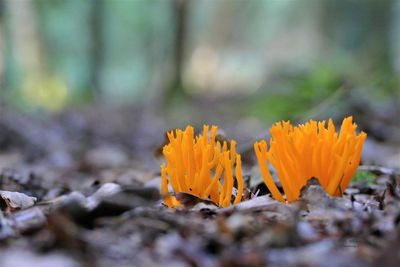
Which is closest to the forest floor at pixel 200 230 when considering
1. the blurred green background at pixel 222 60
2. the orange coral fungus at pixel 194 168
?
the orange coral fungus at pixel 194 168

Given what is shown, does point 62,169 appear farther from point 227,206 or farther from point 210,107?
point 210,107

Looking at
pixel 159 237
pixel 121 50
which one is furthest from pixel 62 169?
pixel 121 50

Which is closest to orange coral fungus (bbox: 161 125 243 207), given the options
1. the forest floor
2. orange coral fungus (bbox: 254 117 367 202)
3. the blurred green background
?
the forest floor

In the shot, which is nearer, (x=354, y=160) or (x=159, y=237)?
(x=159, y=237)

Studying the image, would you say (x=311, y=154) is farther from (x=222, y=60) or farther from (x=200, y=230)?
(x=222, y=60)

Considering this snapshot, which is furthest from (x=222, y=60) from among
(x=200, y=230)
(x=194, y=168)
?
(x=200, y=230)

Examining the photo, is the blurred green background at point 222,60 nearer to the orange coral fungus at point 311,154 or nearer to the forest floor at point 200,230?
the orange coral fungus at point 311,154

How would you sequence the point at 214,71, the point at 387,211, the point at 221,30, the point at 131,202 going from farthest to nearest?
the point at 221,30
the point at 214,71
the point at 387,211
the point at 131,202
